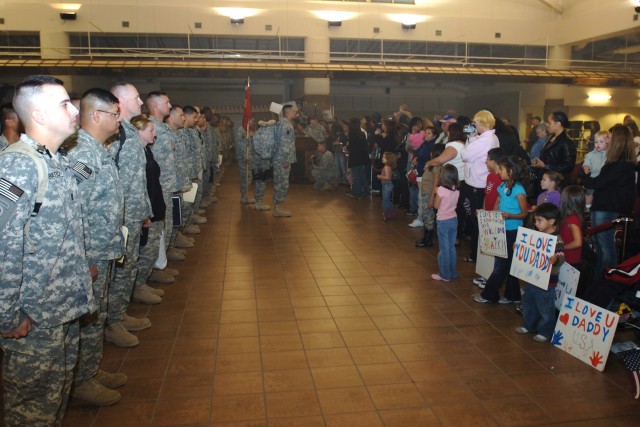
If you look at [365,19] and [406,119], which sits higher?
[365,19]

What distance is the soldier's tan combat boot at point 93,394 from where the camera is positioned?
11.0 ft

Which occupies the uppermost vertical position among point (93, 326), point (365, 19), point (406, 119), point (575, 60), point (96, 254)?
point (365, 19)

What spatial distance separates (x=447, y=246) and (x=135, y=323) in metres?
3.24

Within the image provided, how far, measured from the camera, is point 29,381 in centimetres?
256

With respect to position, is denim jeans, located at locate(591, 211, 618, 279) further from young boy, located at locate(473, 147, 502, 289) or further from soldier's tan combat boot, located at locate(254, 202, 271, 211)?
soldier's tan combat boot, located at locate(254, 202, 271, 211)

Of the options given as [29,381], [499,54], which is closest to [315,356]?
[29,381]

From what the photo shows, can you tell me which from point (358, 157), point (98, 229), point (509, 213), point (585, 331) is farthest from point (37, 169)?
point (358, 157)

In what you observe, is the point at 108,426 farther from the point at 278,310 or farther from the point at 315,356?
the point at 278,310

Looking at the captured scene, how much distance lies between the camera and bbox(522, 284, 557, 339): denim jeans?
436 cm

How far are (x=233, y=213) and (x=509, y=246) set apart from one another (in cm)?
599

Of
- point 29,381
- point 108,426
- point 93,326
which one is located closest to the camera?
point 29,381

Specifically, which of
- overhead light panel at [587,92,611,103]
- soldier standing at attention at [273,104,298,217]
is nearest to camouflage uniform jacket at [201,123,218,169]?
soldier standing at attention at [273,104,298,217]

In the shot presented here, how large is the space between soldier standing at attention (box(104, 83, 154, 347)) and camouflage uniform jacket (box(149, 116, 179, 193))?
1034 millimetres

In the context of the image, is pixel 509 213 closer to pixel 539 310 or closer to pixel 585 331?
pixel 539 310
